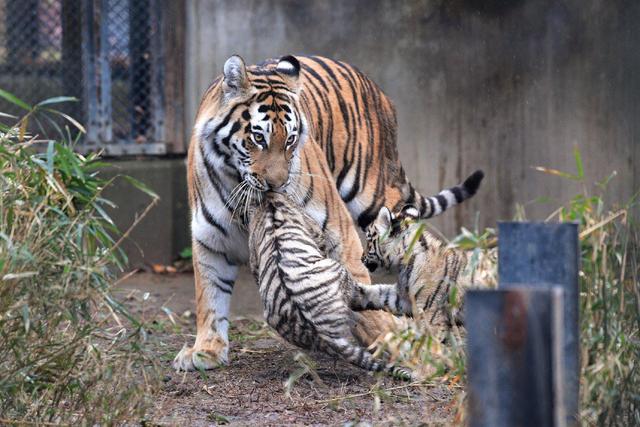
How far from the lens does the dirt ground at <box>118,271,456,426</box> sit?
335 centimetres

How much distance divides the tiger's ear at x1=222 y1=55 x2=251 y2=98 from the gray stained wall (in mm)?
2544

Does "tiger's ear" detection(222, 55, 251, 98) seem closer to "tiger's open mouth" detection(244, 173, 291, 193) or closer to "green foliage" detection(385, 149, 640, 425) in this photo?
"tiger's open mouth" detection(244, 173, 291, 193)

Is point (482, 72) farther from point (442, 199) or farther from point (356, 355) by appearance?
point (356, 355)

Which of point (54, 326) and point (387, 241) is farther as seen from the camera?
point (387, 241)

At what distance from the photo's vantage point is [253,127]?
160 inches

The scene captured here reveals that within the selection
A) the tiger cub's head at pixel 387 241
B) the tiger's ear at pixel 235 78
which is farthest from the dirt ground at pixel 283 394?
the tiger's ear at pixel 235 78

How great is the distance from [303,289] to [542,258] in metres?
1.64

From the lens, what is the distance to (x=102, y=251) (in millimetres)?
3193

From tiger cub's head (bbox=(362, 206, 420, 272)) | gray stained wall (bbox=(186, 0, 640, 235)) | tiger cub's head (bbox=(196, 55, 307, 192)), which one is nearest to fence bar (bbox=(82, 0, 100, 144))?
gray stained wall (bbox=(186, 0, 640, 235))

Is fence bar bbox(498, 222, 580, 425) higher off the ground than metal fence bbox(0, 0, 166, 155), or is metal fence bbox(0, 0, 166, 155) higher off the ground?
metal fence bbox(0, 0, 166, 155)

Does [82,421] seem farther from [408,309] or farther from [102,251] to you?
[408,309]

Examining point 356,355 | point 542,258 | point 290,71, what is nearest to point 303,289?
point 356,355

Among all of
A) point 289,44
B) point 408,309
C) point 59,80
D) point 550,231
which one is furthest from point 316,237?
point 59,80

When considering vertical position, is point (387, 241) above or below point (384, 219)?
below
